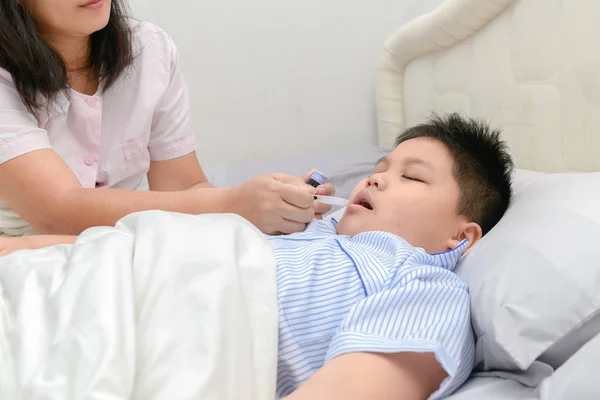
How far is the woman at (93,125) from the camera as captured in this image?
45.5 inches

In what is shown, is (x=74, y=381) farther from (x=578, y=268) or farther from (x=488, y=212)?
(x=488, y=212)

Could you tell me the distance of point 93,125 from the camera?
136 centimetres

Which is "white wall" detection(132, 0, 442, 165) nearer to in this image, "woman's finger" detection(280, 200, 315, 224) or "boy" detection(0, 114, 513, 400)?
"boy" detection(0, 114, 513, 400)

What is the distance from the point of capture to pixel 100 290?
2.41ft

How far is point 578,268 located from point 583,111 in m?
0.59

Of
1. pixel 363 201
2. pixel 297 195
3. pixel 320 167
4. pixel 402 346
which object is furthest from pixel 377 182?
pixel 320 167

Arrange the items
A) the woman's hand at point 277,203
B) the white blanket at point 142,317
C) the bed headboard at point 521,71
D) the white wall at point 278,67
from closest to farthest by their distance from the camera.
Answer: the white blanket at point 142,317 → the woman's hand at point 277,203 → the bed headboard at point 521,71 → the white wall at point 278,67

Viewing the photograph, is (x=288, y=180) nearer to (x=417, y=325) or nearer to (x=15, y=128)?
(x=417, y=325)

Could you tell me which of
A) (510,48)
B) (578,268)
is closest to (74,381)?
(578,268)

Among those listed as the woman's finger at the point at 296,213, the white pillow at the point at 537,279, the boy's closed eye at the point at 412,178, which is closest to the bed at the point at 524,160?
Result: the white pillow at the point at 537,279

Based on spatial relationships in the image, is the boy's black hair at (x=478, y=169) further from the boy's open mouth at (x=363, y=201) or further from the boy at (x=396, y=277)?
the boy's open mouth at (x=363, y=201)

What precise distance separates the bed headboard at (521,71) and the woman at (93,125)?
1.83ft

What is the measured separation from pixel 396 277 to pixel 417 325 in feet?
0.28

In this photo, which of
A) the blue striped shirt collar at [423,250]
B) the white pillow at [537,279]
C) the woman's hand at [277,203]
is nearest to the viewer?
the white pillow at [537,279]
